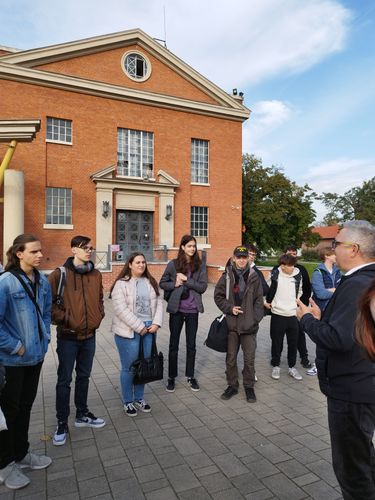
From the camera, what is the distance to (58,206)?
61.2ft

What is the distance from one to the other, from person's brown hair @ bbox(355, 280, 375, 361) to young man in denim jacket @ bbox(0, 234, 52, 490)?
2.69 m

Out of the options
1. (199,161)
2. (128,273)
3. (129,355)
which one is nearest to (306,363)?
(129,355)

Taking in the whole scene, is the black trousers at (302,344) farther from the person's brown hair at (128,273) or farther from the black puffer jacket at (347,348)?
the black puffer jacket at (347,348)

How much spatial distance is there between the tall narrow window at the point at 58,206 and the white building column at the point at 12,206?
300 centimetres

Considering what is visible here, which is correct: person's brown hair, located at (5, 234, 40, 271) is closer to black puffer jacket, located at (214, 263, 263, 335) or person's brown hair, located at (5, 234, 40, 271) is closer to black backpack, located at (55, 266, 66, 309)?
black backpack, located at (55, 266, 66, 309)

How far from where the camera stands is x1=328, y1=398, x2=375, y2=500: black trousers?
2.27 meters

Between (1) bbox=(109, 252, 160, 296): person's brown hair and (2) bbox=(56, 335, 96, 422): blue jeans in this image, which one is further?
(1) bbox=(109, 252, 160, 296): person's brown hair

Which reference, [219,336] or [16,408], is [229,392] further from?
[16,408]

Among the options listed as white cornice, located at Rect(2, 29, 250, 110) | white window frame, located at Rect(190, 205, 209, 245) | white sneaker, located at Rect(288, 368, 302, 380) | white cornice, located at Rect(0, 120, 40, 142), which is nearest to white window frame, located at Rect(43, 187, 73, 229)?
white cornice, located at Rect(0, 120, 40, 142)

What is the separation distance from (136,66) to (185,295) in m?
19.4

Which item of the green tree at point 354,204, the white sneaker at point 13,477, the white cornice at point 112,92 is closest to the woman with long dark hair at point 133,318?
the white sneaker at point 13,477

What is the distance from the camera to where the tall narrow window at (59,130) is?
1842 centimetres

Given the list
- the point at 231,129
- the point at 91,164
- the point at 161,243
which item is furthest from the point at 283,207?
the point at 91,164

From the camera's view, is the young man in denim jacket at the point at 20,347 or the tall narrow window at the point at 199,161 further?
the tall narrow window at the point at 199,161
